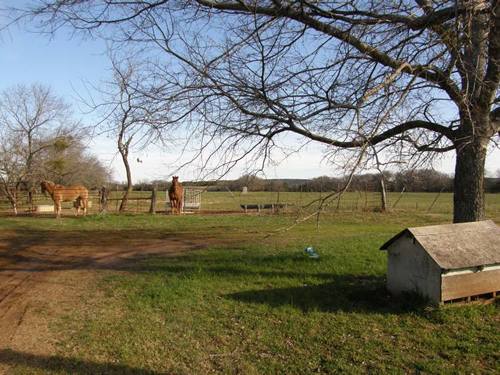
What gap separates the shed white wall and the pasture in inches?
9.6

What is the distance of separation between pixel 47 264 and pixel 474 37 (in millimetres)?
8410

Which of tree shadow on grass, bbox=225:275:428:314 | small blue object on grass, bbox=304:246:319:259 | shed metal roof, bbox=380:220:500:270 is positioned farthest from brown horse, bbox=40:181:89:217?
shed metal roof, bbox=380:220:500:270

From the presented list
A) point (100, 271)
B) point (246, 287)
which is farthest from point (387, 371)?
point (100, 271)

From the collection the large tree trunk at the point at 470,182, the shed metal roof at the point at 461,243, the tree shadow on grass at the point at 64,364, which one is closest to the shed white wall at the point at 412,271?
the shed metal roof at the point at 461,243

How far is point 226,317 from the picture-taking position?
5938mm

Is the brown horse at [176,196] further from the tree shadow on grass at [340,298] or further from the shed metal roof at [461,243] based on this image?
the shed metal roof at [461,243]

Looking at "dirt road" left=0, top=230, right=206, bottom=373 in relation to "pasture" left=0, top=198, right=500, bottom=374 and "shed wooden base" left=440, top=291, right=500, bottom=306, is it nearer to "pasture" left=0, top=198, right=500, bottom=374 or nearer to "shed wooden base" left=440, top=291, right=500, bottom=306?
"pasture" left=0, top=198, right=500, bottom=374

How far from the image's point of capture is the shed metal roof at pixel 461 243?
5.98 meters

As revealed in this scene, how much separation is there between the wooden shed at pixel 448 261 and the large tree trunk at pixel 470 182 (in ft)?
1.26

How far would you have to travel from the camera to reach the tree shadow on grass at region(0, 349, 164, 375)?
435cm

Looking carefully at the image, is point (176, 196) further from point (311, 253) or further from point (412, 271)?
point (412, 271)

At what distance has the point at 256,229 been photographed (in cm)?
1535

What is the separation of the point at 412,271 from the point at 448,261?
62 cm

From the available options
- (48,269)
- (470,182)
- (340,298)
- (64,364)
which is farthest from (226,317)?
(48,269)
